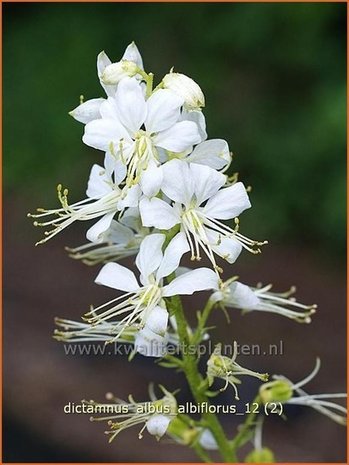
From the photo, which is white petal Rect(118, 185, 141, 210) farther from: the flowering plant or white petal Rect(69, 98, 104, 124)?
white petal Rect(69, 98, 104, 124)

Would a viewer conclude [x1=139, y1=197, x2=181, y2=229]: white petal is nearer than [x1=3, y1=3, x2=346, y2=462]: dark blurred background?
Yes

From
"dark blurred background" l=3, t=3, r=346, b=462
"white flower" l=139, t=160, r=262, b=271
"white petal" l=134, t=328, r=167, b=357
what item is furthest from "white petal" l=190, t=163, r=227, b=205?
"dark blurred background" l=3, t=3, r=346, b=462

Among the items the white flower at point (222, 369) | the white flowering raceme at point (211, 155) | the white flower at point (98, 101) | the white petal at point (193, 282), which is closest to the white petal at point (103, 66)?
the white flower at point (98, 101)

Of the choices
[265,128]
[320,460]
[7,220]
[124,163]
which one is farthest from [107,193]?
[7,220]

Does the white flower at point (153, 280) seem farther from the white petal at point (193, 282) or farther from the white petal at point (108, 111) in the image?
the white petal at point (108, 111)

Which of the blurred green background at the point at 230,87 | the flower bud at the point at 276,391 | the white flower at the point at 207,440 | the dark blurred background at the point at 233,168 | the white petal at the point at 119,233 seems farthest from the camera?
the blurred green background at the point at 230,87

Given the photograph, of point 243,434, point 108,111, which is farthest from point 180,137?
point 243,434
